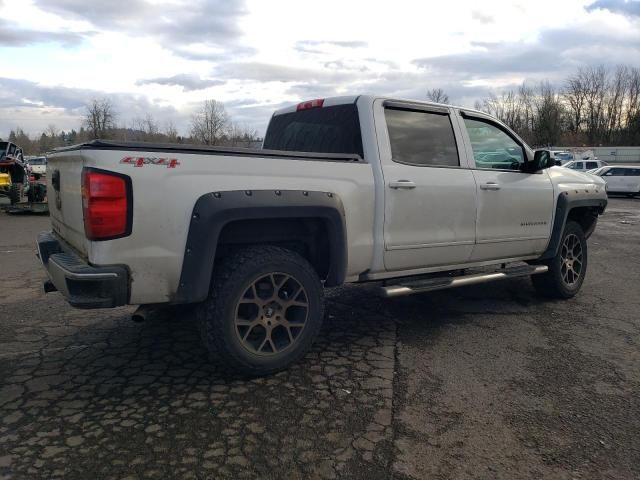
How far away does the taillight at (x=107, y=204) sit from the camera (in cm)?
307

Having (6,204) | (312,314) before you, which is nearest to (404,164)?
(312,314)

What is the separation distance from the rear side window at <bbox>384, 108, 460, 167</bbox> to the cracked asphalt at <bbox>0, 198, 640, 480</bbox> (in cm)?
153

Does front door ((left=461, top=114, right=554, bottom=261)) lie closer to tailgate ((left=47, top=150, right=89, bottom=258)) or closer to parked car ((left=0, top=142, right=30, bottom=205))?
tailgate ((left=47, top=150, right=89, bottom=258))

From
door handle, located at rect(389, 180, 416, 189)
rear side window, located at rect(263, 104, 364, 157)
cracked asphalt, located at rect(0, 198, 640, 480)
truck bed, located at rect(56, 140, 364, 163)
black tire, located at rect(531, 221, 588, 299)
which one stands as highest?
rear side window, located at rect(263, 104, 364, 157)

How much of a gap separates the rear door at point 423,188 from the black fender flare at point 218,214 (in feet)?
2.45

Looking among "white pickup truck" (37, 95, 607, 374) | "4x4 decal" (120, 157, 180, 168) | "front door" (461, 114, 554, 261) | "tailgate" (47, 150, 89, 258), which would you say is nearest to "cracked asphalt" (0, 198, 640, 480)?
"white pickup truck" (37, 95, 607, 374)

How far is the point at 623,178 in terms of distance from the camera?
2509 cm

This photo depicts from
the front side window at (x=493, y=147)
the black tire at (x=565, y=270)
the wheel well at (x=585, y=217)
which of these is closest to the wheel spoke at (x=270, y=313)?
the front side window at (x=493, y=147)

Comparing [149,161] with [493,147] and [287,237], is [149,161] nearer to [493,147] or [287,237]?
[287,237]

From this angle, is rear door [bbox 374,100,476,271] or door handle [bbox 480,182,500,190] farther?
door handle [bbox 480,182,500,190]

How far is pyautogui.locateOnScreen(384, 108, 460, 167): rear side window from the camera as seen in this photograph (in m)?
4.39

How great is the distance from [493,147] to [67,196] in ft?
12.5

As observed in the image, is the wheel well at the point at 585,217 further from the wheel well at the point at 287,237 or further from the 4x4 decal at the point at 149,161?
the 4x4 decal at the point at 149,161

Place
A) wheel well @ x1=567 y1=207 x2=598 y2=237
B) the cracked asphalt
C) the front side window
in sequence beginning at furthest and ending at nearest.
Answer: wheel well @ x1=567 y1=207 x2=598 y2=237 → the front side window → the cracked asphalt
